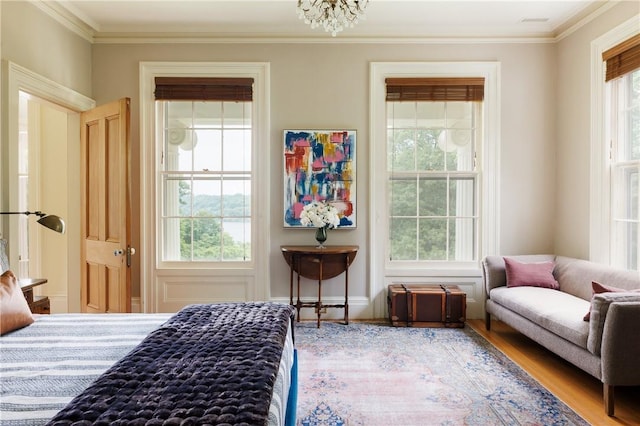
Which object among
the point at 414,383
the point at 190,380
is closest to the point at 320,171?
the point at 414,383

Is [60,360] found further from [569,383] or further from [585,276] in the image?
[585,276]

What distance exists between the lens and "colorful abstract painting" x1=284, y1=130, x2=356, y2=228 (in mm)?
3961

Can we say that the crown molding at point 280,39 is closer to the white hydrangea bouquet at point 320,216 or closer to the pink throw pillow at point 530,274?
the white hydrangea bouquet at point 320,216

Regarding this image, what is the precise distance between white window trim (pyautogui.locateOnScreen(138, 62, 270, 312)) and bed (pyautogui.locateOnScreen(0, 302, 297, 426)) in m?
2.05

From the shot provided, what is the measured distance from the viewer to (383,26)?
12.7 feet

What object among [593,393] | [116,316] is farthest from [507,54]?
[116,316]

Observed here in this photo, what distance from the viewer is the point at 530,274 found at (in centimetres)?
347

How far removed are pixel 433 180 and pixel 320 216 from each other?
1.32 meters

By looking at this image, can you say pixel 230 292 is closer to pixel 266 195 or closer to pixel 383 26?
pixel 266 195

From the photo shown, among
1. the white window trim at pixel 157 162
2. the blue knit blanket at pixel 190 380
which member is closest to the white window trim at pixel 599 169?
the white window trim at pixel 157 162

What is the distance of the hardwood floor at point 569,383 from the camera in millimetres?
2191

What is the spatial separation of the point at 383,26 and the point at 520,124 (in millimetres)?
1756

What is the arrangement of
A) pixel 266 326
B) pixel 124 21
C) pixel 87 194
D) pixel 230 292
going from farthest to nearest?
1. pixel 230 292
2. pixel 124 21
3. pixel 87 194
4. pixel 266 326

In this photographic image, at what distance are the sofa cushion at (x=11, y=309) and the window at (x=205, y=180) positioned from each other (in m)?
2.12
